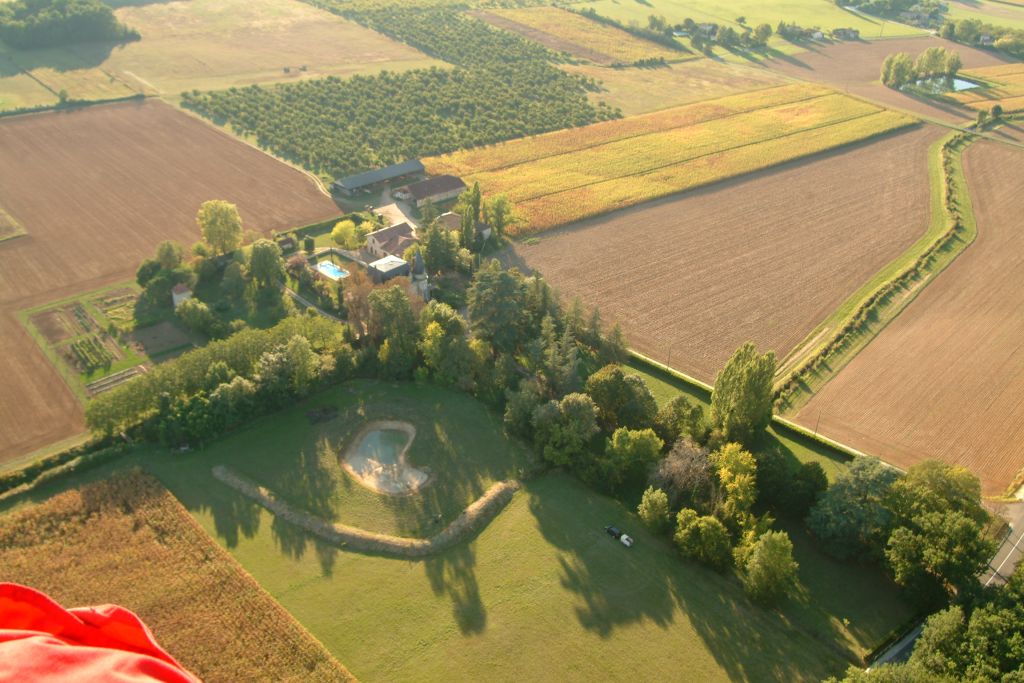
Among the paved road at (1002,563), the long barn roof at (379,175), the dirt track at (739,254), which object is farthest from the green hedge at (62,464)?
the paved road at (1002,563)

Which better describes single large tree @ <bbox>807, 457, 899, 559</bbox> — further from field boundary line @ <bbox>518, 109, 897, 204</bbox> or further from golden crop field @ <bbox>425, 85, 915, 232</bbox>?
field boundary line @ <bbox>518, 109, 897, 204</bbox>

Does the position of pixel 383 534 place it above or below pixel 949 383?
below

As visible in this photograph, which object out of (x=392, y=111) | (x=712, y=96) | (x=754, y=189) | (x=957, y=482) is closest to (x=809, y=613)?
(x=957, y=482)

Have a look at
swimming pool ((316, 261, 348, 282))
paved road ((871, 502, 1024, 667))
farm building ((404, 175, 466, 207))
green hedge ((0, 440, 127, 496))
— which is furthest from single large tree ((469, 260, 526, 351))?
paved road ((871, 502, 1024, 667))

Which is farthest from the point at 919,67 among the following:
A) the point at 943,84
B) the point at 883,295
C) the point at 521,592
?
the point at 521,592

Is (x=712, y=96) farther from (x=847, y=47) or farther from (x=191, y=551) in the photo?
(x=191, y=551)

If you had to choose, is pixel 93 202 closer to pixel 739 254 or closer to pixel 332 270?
pixel 332 270

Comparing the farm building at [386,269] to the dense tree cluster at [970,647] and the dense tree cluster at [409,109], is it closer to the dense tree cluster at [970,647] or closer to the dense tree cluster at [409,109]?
the dense tree cluster at [409,109]
